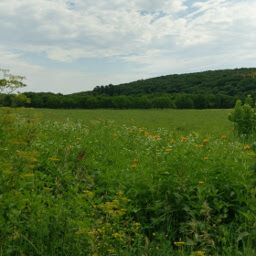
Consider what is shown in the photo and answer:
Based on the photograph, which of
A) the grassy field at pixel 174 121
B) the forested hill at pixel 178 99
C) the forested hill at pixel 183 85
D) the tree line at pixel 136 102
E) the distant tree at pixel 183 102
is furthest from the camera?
the forested hill at pixel 183 85

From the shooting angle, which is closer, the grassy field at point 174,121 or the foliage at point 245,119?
the foliage at point 245,119

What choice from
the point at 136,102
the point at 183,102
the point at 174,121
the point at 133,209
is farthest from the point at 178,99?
the point at 133,209

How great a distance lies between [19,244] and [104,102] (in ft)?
276

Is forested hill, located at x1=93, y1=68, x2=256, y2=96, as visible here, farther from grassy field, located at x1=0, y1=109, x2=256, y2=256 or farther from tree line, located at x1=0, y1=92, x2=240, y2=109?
grassy field, located at x1=0, y1=109, x2=256, y2=256

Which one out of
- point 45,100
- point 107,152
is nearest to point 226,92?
point 45,100

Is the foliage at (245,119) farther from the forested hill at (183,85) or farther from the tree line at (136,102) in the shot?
the forested hill at (183,85)

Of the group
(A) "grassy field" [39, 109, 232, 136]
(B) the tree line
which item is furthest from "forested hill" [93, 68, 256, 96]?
(A) "grassy field" [39, 109, 232, 136]

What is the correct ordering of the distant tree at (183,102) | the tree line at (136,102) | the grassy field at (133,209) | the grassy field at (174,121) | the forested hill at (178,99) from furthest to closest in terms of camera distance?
the distant tree at (183,102), the tree line at (136,102), the forested hill at (178,99), the grassy field at (174,121), the grassy field at (133,209)

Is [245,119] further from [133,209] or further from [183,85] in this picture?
[183,85]

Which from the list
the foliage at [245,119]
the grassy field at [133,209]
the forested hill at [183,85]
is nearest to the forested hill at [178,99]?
the forested hill at [183,85]

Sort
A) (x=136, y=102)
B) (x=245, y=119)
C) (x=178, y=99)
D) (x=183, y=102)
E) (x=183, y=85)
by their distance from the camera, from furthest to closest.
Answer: (x=183, y=85), (x=183, y=102), (x=178, y=99), (x=136, y=102), (x=245, y=119)

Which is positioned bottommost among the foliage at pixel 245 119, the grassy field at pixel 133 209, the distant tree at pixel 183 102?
the grassy field at pixel 133 209

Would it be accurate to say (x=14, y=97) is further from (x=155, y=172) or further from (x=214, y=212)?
(x=214, y=212)

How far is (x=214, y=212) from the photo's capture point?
3.41 meters
